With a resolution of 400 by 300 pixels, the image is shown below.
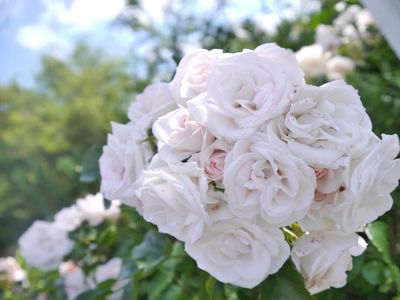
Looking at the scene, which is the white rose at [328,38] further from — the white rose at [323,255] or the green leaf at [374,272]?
the white rose at [323,255]

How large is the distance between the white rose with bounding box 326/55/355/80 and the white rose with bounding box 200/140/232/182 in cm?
103

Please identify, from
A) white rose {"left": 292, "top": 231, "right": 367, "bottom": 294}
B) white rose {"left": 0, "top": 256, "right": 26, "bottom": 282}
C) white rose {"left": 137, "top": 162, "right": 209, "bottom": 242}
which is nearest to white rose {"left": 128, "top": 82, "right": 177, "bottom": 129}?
white rose {"left": 137, "top": 162, "right": 209, "bottom": 242}

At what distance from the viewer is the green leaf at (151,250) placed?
0.92 metres

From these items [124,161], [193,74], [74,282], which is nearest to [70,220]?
[74,282]

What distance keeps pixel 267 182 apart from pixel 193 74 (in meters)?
0.17

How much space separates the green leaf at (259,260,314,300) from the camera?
63 cm

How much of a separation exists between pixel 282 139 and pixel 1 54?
1297 centimetres

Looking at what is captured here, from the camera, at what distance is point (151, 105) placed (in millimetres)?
764

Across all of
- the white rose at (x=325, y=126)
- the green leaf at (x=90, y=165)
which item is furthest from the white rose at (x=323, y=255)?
the green leaf at (x=90, y=165)

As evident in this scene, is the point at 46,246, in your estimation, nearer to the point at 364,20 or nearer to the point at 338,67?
the point at 338,67

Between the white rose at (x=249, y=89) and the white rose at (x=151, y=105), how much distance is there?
132mm

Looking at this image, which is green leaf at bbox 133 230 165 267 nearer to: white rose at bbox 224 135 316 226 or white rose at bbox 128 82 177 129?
white rose at bbox 128 82 177 129

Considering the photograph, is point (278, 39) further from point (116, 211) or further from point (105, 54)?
point (105, 54)

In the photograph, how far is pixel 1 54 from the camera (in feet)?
40.9
